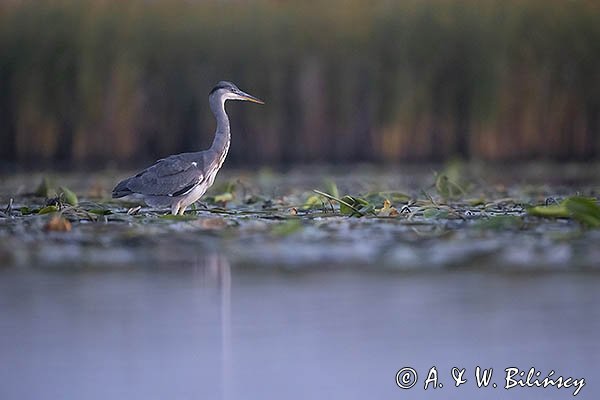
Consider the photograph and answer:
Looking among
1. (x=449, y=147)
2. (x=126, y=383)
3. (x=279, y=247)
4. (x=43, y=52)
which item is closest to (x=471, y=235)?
(x=279, y=247)

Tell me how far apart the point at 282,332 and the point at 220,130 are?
13.3ft

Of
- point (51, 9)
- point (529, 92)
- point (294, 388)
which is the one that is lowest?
point (294, 388)

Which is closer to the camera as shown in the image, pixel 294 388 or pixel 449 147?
pixel 294 388

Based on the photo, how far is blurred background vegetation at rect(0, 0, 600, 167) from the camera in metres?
14.6

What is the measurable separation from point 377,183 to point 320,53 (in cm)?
447

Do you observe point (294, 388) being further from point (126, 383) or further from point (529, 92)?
point (529, 92)

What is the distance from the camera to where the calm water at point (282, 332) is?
12.9 feet

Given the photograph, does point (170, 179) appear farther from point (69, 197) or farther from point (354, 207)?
point (354, 207)

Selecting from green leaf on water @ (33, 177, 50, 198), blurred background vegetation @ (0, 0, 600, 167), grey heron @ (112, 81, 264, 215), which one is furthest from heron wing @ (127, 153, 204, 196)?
blurred background vegetation @ (0, 0, 600, 167)

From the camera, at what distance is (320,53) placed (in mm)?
15211

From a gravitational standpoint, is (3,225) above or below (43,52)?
below

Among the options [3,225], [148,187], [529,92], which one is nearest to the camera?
[3,225]
